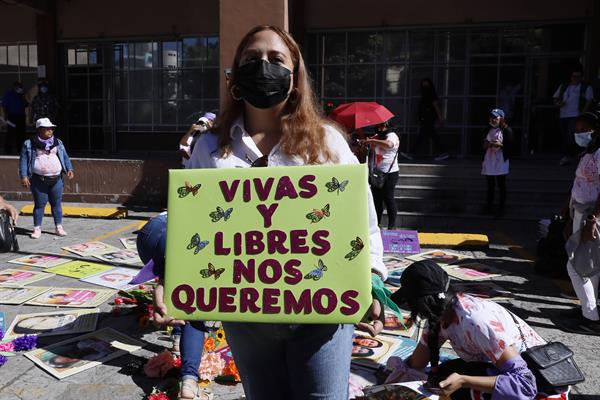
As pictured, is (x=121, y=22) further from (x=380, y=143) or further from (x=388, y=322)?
(x=388, y=322)

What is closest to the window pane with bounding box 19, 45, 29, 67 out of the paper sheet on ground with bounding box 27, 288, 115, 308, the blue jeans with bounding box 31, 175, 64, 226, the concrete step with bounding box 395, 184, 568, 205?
the blue jeans with bounding box 31, 175, 64, 226

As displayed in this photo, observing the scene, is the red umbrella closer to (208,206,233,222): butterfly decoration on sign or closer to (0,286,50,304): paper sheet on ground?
(0,286,50,304): paper sheet on ground

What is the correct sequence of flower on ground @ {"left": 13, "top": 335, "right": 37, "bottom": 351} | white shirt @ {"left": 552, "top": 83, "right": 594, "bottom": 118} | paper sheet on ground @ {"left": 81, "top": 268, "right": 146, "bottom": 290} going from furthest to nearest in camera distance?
1. white shirt @ {"left": 552, "top": 83, "right": 594, "bottom": 118}
2. paper sheet on ground @ {"left": 81, "top": 268, "right": 146, "bottom": 290}
3. flower on ground @ {"left": 13, "top": 335, "right": 37, "bottom": 351}

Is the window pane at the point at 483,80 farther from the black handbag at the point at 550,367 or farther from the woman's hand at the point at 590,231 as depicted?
the black handbag at the point at 550,367

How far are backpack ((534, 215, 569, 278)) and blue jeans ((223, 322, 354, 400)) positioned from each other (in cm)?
504

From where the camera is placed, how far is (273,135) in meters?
1.95

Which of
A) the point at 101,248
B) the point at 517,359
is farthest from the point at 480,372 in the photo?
the point at 101,248

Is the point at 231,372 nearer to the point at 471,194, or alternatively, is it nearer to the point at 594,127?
the point at 594,127

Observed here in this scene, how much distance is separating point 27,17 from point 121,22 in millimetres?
3198

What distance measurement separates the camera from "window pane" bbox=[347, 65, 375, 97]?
13969 millimetres

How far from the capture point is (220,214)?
176 cm

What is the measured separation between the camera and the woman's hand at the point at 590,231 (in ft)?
14.5

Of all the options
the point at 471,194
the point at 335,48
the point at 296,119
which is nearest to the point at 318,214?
the point at 296,119

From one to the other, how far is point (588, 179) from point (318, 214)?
3.84 meters
